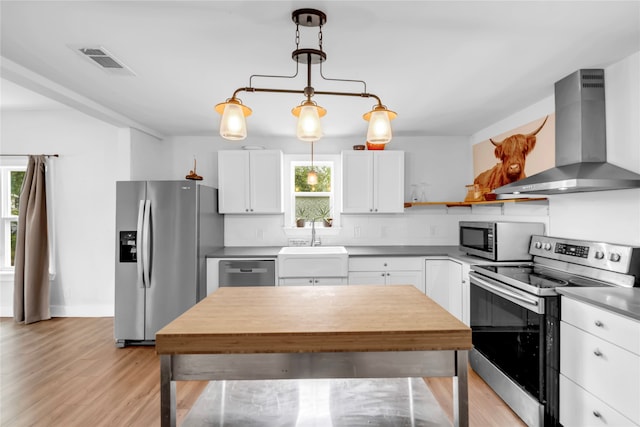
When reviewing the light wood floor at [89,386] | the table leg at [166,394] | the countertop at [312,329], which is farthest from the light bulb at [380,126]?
the light wood floor at [89,386]

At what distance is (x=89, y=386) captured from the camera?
276 cm

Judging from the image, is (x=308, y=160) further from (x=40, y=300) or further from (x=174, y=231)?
(x=40, y=300)

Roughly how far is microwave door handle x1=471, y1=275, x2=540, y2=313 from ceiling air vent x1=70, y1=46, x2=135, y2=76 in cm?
308

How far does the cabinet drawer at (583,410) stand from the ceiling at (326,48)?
2.01 metres

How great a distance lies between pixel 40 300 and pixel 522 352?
5.14m

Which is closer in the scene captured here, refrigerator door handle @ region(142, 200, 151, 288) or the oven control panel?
the oven control panel

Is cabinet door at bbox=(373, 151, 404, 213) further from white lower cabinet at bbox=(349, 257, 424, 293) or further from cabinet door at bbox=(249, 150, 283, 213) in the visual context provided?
cabinet door at bbox=(249, 150, 283, 213)

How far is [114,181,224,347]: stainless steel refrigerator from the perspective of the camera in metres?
3.58

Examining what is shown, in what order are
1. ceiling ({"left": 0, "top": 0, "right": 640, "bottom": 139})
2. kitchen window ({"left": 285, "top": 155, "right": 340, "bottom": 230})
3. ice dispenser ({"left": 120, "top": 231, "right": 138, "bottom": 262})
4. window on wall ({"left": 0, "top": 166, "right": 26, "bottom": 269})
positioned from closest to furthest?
ceiling ({"left": 0, "top": 0, "right": 640, "bottom": 139})
ice dispenser ({"left": 120, "top": 231, "right": 138, "bottom": 262})
window on wall ({"left": 0, "top": 166, "right": 26, "bottom": 269})
kitchen window ({"left": 285, "top": 155, "right": 340, "bottom": 230})

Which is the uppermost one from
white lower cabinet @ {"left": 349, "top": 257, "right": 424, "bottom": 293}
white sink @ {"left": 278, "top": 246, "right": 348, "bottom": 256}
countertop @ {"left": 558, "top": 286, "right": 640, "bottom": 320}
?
white sink @ {"left": 278, "top": 246, "right": 348, "bottom": 256}

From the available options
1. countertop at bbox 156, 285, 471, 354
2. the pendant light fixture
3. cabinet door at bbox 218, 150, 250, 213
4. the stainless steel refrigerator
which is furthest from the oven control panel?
the stainless steel refrigerator

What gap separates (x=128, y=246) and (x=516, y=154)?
4062mm

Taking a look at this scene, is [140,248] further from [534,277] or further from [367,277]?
[534,277]

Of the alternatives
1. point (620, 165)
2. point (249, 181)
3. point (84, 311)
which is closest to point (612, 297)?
point (620, 165)
